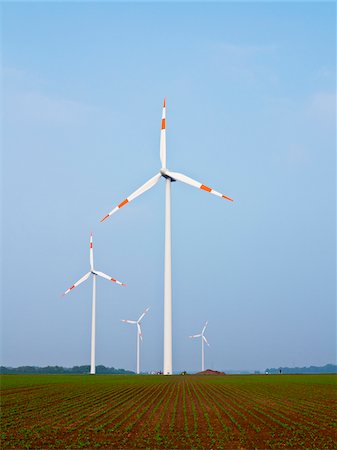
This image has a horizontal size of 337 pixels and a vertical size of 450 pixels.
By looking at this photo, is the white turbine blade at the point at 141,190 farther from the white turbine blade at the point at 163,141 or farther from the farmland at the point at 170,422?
the farmland at the point at 170,422

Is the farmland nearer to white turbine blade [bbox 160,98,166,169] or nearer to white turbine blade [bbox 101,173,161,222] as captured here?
white turbine blade [bbox 101,173,161,222]

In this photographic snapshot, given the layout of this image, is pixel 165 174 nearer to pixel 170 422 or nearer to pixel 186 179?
pixel 186 179

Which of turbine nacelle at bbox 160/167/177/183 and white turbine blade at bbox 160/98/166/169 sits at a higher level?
white turbine blade at bbox 160/98/166/169

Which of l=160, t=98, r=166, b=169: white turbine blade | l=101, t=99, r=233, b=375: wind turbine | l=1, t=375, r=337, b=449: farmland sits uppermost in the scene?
l=160, t=98, r=166, b=169: white turbine blade

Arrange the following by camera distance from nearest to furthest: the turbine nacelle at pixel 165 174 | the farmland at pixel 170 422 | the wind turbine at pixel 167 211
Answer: the farmland at pixel 170 422
the wind turbine at pixel 167 211
the turbine nacelle at pixel 165 174

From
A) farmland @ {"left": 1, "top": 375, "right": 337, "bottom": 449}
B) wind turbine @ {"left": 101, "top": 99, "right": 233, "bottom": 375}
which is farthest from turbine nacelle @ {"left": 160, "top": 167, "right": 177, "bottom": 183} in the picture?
farmland @ {"left": 1, "top": 375, "right": 337, "bottom": 449}

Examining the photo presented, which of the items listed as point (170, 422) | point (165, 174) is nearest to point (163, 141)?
point (165, 174)

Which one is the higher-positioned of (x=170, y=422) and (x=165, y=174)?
(x=165, y=174)

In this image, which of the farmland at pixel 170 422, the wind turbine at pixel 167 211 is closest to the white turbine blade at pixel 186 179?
the wind turbine at pixel 167 211

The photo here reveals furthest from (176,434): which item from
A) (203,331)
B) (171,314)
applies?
(203,331)

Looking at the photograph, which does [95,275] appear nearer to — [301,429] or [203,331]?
[203,331]

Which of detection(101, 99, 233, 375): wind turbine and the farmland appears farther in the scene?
detection(101, 99, 233, 375): wind turbine

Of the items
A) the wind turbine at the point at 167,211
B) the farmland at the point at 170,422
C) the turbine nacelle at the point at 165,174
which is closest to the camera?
the farmland at the point at 170,422

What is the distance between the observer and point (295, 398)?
4281cm
